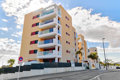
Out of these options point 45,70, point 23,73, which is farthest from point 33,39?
point 23,73

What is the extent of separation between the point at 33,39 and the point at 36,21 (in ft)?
20.7

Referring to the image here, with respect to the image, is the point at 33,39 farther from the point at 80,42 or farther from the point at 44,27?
the point at 80,42

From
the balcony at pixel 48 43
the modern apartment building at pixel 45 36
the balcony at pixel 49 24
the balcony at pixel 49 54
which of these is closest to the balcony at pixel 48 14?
the modern apartment building at pixel 45 36

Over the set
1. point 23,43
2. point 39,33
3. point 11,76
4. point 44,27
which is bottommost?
point 11,76

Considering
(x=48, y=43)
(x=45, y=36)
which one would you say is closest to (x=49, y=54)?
(x=48, y=43)

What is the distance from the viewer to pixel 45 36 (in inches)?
1027

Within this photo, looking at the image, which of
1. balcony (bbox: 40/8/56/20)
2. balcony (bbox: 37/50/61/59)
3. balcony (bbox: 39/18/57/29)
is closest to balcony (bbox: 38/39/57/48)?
balcony (bbox: 37/50/61/59)

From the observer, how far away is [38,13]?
30.8 meters

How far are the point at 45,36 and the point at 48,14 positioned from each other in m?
6.80

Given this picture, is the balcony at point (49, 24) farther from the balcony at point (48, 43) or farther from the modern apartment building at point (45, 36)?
the balcony at point (48, 43)

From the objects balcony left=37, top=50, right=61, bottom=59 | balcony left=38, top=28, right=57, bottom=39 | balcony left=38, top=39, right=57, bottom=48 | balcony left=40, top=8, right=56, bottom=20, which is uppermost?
balcony left=40, top=8, right=56, bottom=20

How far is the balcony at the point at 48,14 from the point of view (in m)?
26.4

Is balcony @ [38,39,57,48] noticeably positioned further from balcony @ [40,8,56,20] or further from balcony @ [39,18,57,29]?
balcony @ [40,8,56,20]

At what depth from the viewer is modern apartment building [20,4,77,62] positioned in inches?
950
